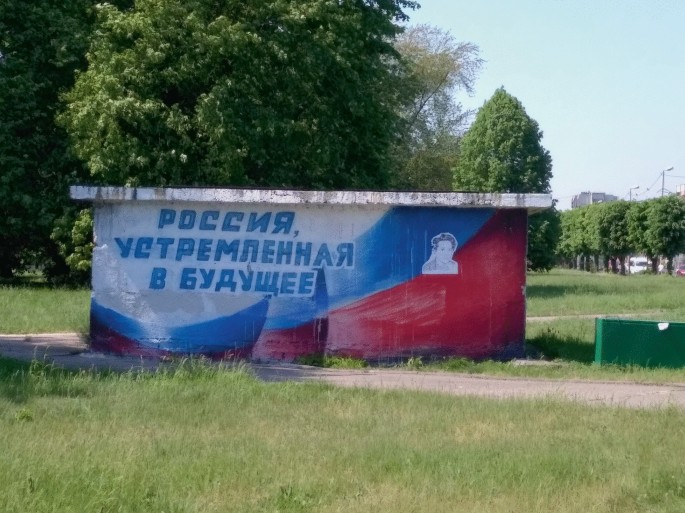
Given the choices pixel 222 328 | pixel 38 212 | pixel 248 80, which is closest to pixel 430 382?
pixel 222 328

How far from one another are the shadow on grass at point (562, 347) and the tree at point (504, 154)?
33.0 meters

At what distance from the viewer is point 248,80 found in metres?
26.6

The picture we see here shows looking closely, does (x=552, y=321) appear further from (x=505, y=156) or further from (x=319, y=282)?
(x=505, y=156)

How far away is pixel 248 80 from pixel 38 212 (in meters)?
8.99

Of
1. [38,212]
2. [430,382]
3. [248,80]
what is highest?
[248,80]

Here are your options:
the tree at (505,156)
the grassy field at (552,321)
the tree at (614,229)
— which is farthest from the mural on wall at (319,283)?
the tree at (614,229)

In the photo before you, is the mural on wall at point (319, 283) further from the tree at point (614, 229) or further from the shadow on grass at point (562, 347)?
the tree at point (614, 229)

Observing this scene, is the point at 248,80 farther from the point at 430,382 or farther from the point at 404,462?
the point at 404,462

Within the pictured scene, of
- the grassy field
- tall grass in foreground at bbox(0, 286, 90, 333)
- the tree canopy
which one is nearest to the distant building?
the tree canopy

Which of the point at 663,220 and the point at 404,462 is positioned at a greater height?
the point at 663,220

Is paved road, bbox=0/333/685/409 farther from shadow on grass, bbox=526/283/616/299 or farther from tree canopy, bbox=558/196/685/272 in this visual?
tree canopy, bbox=558/196/685/272

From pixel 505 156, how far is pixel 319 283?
125 feet

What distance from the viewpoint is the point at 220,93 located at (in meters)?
25.7

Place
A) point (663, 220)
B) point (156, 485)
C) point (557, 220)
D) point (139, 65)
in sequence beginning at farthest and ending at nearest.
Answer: point (663, 220)
point (557, 220)
point (139, 65)
point (156, 485)
